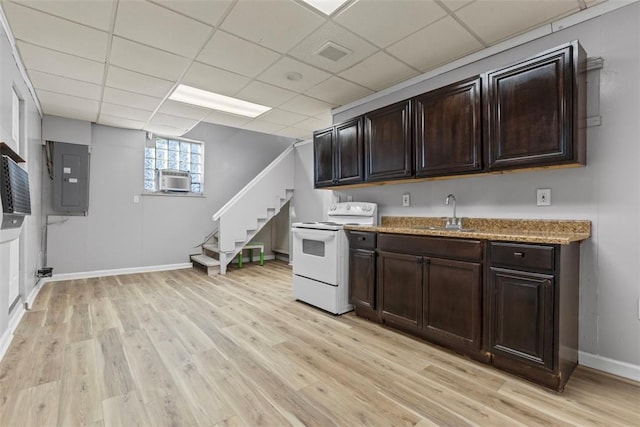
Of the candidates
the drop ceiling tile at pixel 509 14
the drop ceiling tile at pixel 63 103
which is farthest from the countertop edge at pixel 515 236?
the drop ceiling tile at pixel 63 103

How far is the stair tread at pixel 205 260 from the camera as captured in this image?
207 inches

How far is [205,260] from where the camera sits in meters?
5.50

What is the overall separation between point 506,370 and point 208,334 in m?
2.40

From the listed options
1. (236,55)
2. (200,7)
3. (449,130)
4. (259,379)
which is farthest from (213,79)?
(259,379)

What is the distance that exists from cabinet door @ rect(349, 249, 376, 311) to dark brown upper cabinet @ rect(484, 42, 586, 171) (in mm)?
1373

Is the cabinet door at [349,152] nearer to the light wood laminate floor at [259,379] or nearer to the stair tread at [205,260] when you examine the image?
the light wood laminate floor at [259,379]

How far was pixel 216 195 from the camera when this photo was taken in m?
6.34

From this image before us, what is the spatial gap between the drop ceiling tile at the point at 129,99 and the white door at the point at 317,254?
8.43ft

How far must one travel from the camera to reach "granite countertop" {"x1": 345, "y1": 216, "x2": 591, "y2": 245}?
6.37 ft

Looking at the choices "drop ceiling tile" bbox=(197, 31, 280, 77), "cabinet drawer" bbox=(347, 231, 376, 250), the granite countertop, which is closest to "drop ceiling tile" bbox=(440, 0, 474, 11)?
"drop ceiling tile" bbox=(197, 31, 280, 77)

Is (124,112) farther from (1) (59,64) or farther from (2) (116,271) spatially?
(2) (116,271)

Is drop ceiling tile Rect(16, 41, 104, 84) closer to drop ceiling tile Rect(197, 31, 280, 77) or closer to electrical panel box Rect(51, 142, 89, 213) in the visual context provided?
drop ceiling tile Rect(197, 31, 280, 77)

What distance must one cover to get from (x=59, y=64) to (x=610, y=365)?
530 cm

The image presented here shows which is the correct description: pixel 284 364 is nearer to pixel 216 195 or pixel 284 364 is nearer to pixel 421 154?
pixel 421 154
